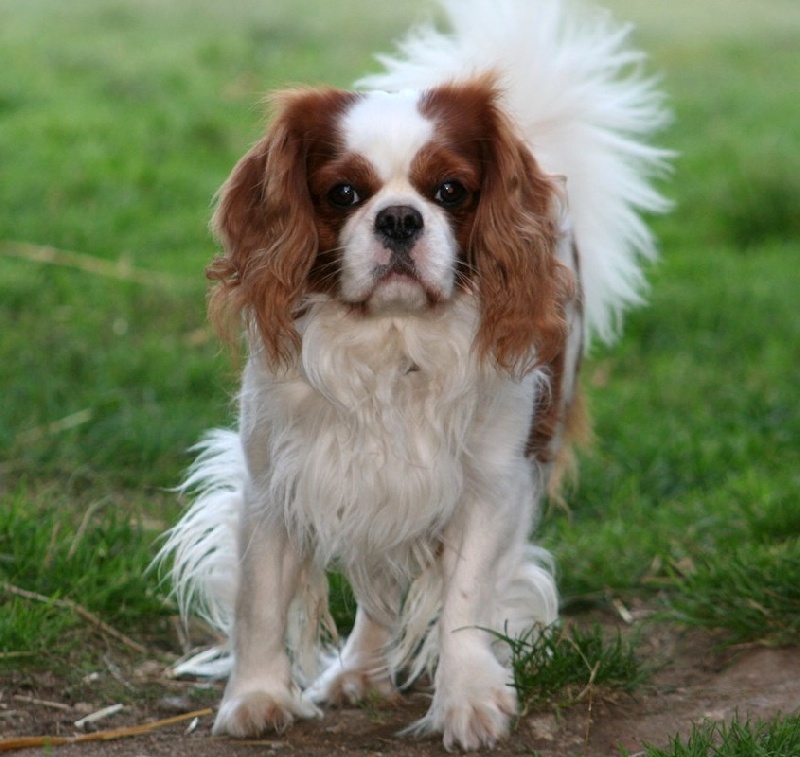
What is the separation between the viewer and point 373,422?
2973 millimetres

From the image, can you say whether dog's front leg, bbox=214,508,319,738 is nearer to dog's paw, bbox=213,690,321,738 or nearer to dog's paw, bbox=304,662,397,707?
dog's paw, bbox=213,690,321,738

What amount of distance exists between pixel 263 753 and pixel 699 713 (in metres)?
0.90

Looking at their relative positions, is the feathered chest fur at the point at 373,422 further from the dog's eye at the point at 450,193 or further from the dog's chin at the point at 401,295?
the dog's eye at the point at 450,193

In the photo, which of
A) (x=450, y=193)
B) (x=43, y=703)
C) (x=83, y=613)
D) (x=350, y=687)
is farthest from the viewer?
(x=83, y=613)

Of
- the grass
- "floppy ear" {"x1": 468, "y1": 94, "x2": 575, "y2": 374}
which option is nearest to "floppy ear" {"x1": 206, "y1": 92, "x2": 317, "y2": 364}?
"floppy ear" {"x1": 468, "y1": 94, "x2": 575, "y2": 374}

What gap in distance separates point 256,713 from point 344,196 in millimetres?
1069

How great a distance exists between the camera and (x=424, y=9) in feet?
48.2

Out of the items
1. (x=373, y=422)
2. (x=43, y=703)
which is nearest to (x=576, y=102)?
(x=373, y=422)

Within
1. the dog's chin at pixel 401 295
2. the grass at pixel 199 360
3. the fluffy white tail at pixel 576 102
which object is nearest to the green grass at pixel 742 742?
the grass at pixel 199 360

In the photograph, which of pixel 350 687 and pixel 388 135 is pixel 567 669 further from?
pixel 388 135

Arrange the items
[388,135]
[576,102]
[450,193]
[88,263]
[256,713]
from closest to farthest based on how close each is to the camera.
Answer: [388,135] → [450,193] → [256,713] → [576,102] → [88,263]

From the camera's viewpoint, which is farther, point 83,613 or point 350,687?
point 83,613

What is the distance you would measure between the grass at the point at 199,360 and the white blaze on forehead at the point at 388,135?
806 mm

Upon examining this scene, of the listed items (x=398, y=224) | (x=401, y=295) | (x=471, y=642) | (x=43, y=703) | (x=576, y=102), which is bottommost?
(x=43, y=703)
